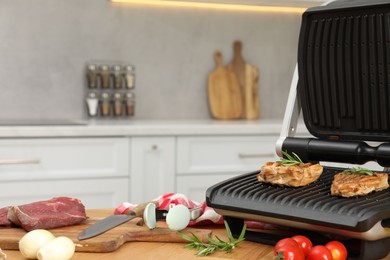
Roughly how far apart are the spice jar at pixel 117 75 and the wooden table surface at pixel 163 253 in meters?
2.38

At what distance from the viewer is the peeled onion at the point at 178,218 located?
4.90 feet

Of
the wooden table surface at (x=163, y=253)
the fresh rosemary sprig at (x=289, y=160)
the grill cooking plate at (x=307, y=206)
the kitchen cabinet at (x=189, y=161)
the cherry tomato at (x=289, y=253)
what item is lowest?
the kitchen cabinet at (x=189, y=161)

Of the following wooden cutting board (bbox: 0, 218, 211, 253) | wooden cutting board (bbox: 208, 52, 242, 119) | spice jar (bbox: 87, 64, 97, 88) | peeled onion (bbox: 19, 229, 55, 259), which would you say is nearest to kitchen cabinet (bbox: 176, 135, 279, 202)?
wooden cutting board (bbox: 208, 52, 242, 119)

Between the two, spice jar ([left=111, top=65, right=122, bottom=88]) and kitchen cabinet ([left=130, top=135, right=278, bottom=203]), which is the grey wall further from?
kitchen cabinet ([left=130, top=135, right=278, bottom=203])

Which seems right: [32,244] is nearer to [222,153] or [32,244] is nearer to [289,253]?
[289,253]

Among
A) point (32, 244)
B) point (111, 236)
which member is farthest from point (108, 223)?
point (32, 244)

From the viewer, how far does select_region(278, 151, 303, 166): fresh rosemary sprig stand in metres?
1.53

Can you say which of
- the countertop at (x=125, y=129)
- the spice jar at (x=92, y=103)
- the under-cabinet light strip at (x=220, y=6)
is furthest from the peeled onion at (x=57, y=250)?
the under-cabinet light strip at (x=220, y=6)

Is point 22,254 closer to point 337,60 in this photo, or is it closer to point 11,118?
point 337,60

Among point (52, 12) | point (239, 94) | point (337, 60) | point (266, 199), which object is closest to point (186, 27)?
point (239, 94)

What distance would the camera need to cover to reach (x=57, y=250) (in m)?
1.28

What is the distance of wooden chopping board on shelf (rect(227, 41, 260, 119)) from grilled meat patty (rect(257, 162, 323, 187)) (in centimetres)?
257

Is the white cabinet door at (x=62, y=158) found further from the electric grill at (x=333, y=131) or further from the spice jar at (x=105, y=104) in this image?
the electric grill at (x=333, y=131)

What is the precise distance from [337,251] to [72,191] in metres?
2.02
